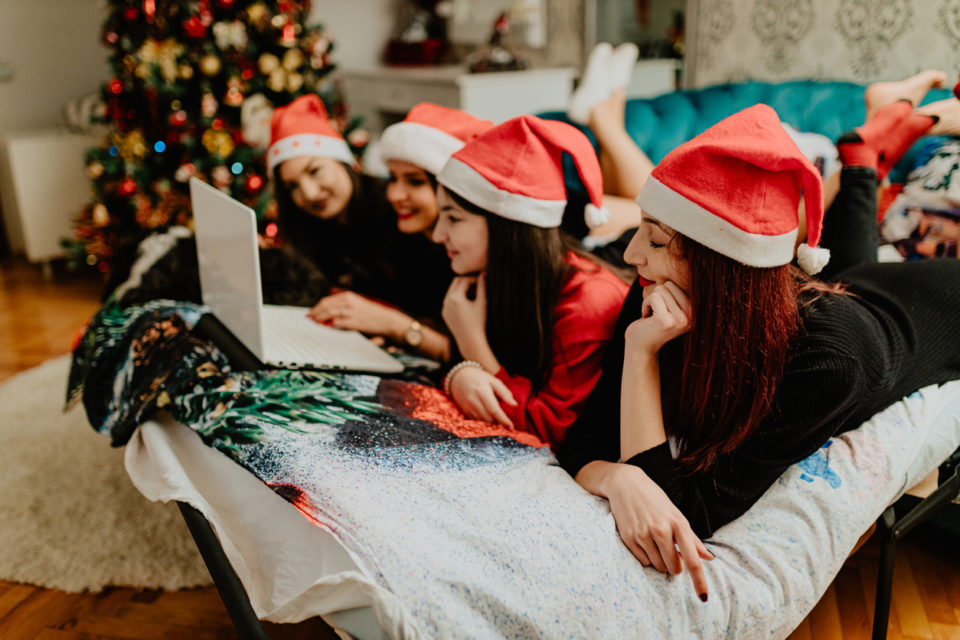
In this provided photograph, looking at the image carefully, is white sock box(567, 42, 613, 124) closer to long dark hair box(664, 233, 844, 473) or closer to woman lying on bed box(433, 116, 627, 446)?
woman lying on bed box(433, 116, 627, 446)

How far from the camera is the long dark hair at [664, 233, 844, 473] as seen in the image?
0.94m

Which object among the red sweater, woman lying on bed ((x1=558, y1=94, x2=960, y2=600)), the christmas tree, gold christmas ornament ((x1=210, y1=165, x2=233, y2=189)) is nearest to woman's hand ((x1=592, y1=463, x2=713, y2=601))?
woman lying on bed ((x1=558, y1=94, x2=960, y2=600))

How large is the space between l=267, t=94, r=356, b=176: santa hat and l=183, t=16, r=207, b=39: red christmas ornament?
1.17 m

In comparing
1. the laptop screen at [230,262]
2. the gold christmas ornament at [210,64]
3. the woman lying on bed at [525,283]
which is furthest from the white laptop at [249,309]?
the gold christmas ornament at [210,64]

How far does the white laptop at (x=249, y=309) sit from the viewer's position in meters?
1.26

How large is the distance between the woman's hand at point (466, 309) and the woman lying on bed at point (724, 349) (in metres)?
0.33

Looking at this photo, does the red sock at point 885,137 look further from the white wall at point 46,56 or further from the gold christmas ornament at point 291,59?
the white wall at point 46,56

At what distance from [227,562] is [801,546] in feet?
2.53

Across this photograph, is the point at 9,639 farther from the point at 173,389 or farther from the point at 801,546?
the point at 801,546

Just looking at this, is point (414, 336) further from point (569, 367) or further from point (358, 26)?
point (358, 26)

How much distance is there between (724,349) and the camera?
951 millimetres

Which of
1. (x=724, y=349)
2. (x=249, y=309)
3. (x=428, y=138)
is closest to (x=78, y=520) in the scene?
(x=249, y=309)

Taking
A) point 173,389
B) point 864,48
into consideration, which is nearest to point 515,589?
point 173,389

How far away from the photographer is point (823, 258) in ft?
3.36
